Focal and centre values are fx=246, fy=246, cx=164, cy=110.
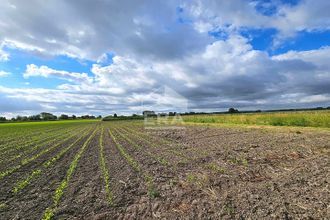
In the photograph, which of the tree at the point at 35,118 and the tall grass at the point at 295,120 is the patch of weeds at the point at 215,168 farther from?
the tree at the point at 35,118

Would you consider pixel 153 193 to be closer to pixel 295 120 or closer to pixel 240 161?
pixel 240 161

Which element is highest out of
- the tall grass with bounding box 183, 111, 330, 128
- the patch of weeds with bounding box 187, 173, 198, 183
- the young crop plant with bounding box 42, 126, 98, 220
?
the tall grass with bounding box 183, 111, 330, 128

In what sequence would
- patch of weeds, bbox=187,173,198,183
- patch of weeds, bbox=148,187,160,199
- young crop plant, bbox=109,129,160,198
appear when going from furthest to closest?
patch of weeds, bbox=187,173,198,183 → young crop plant, bbox=109,129,160,198 → patch of weeds, bbox=148,187,160,199

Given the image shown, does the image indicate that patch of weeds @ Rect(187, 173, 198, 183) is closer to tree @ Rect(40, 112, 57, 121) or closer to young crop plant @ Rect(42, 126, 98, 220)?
young crop plant @ Rect(42, 126, 98, 220)

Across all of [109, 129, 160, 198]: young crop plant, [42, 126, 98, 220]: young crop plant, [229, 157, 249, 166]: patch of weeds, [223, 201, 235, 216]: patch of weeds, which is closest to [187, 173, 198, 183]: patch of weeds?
[109, 129, 160, 198]: young crop plant

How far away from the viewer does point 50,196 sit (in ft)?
20.6

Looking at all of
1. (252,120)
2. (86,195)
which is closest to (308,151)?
(86,195)

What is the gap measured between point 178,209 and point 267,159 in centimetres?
510

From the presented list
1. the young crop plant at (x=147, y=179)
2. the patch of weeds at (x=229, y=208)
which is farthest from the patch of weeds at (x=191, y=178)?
the patch of weeds at (x=229, y=208)

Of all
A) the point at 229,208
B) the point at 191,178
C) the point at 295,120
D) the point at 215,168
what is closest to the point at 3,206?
the point at 191,178

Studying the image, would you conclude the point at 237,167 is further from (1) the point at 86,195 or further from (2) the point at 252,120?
(2) the point at 252,120

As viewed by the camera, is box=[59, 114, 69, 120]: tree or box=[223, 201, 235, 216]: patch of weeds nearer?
box=[223, 201, 235, 216]: patch of weeds

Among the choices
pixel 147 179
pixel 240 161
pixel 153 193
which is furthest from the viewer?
pixel 240 161

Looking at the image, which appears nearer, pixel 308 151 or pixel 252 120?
pixel 308 151
